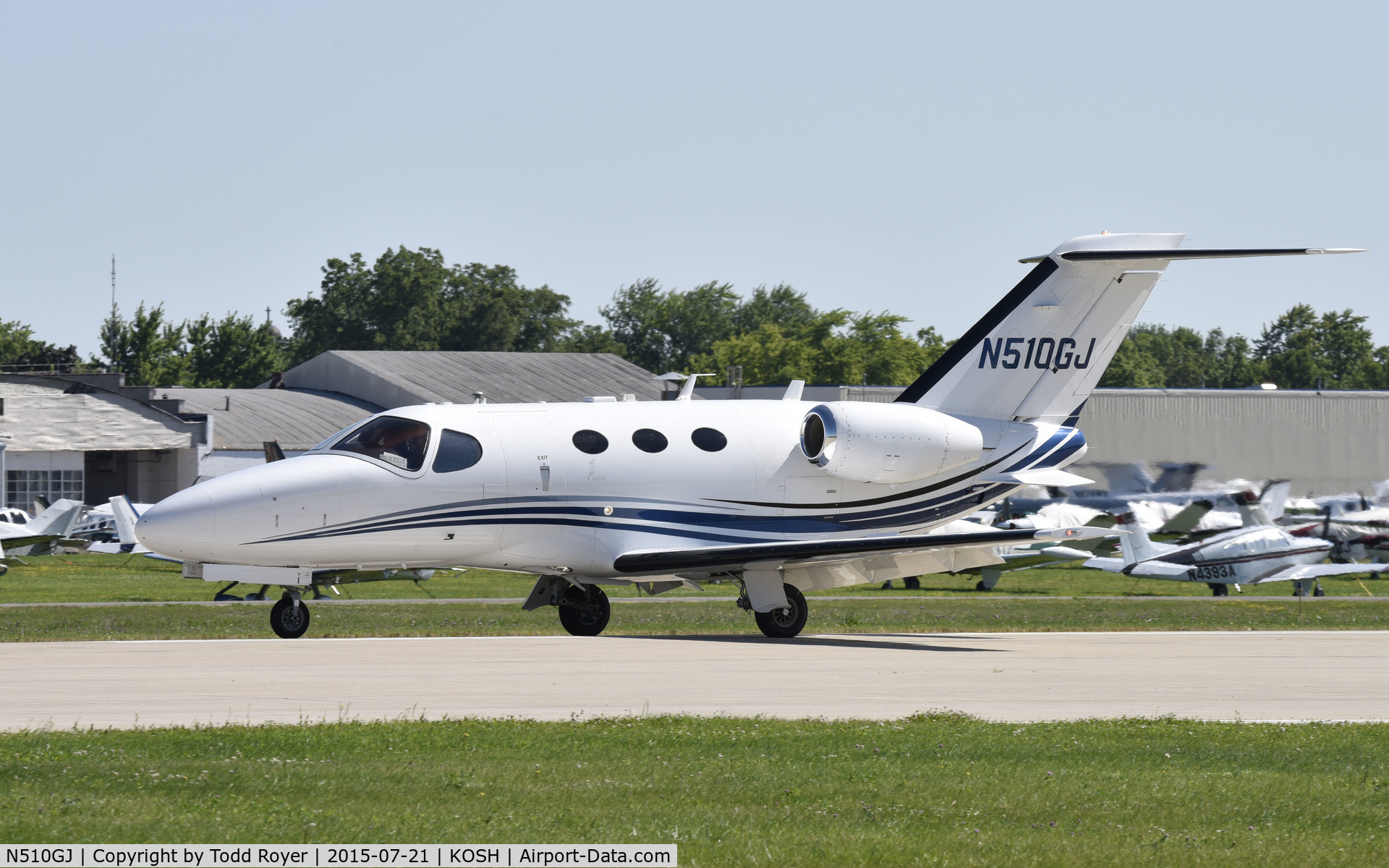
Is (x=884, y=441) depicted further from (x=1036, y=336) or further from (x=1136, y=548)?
(x=1136, y=548)

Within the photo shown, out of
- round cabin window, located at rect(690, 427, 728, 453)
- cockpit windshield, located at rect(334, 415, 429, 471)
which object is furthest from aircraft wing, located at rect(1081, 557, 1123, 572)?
cockpit windshield, located at rect(334, 415, 429, 471)

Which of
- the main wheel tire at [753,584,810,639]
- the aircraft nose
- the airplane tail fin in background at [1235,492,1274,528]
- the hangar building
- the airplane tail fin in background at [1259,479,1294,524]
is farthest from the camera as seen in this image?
the hangar building

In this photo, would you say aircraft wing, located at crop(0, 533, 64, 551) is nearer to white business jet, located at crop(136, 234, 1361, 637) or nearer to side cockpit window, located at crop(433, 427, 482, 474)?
white business jet, located at crop(136, 234, 1361, 637)

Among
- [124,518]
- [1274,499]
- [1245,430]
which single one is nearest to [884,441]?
[124,518]

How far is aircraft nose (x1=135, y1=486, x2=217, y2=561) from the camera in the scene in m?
19.0

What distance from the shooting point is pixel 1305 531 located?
47.3 meters

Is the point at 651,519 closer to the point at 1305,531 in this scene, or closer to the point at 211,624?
the point at 211,624

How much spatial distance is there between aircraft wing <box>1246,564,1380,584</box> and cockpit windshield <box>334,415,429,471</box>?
2797cm

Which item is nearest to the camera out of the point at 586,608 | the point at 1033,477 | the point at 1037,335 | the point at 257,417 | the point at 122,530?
the point at 586,608

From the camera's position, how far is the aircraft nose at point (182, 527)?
18984mm

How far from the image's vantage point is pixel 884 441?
21922 mm

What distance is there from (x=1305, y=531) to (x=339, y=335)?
3340 inches

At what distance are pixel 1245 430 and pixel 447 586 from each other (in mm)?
34454

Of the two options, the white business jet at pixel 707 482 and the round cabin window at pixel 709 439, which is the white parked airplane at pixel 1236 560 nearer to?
the white business jet at pixel 707 482
